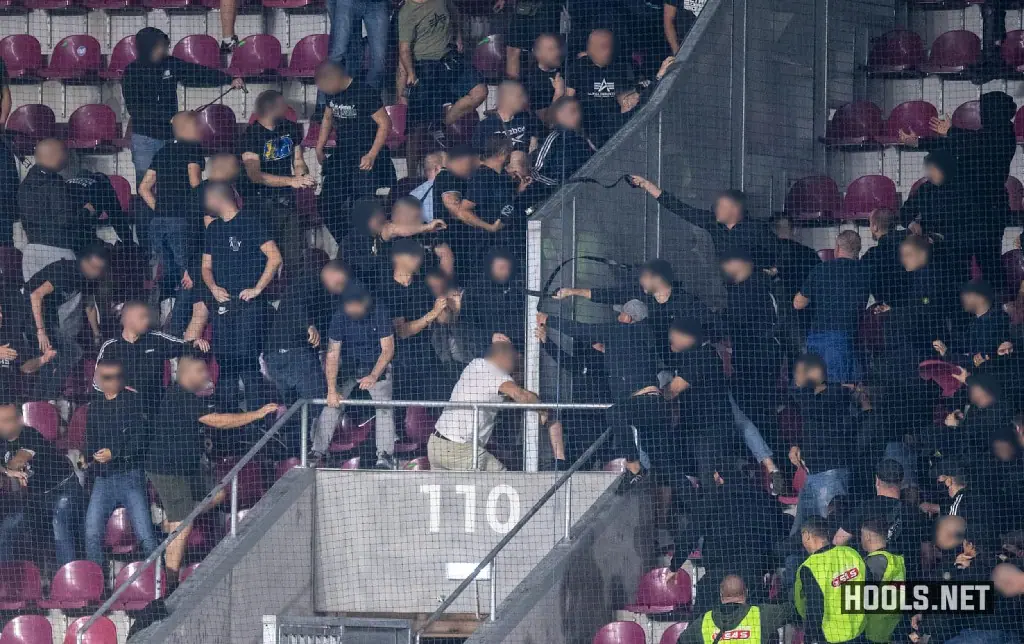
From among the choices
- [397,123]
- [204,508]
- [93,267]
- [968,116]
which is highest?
[397,123]

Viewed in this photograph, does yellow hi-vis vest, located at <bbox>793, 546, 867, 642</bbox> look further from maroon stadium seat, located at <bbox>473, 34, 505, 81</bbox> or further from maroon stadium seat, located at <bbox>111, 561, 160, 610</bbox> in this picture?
maroon stadium seat, located at <bbox>473, 34, 505, 81</bbox>

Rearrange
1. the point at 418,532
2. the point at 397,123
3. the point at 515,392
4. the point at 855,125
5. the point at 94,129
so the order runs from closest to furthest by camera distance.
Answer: the point at 515,392 → the point at 418,532 → the point at 855,125 → the point at 397,123 → the point at 94,129

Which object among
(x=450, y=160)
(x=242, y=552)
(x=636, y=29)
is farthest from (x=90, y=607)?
(x=636, y=29)

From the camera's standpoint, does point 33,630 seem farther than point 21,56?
No

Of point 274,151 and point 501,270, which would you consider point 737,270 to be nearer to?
point 501,270

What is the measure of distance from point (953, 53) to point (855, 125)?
0.81 metres

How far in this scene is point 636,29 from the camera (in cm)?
970

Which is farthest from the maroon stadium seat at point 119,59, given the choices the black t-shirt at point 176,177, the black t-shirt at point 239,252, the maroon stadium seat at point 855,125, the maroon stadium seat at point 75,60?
the maroon stadium seat at point 855,125

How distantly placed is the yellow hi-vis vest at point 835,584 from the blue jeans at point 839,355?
3.58 feet

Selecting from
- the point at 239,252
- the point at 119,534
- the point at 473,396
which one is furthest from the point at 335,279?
the point at 119,534

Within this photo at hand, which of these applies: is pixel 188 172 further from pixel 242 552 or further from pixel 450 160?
pixel 242 552

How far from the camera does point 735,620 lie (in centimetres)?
799

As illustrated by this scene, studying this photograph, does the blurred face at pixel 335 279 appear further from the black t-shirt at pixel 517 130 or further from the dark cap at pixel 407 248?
the black t-shirt at pixel 517 130

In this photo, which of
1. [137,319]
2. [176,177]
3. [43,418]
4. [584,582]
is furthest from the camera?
[176,177]
